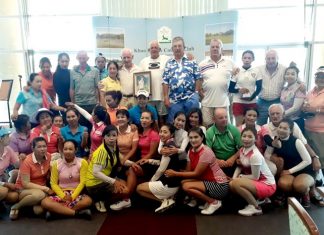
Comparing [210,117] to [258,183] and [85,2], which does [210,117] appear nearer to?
[258,183]

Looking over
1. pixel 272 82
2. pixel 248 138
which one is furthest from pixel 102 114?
pixel 272 82

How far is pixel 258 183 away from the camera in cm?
301

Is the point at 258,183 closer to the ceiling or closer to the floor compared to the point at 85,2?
closer to the floor

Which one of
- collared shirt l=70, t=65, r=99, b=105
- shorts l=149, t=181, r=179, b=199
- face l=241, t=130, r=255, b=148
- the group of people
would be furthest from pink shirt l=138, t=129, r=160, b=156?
collared shirt l=70, t=65, r=99, b=105

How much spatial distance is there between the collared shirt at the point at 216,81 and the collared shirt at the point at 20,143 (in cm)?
216

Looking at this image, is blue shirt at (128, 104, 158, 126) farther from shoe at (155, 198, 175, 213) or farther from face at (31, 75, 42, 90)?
face at (31, 75, 42, 90)

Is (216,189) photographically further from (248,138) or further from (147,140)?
(147,140)

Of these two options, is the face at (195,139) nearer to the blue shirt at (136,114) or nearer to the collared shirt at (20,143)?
the blue shirt at (136,114)

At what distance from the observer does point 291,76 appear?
3.72 meters

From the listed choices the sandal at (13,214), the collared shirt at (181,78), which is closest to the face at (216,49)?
the collared shirt at (181,78)

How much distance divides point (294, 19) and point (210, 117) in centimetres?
381

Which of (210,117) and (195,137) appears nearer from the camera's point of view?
(195,137)

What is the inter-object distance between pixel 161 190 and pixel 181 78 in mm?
1359

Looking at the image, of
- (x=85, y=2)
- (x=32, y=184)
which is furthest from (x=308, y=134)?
(x=85, y=2)
